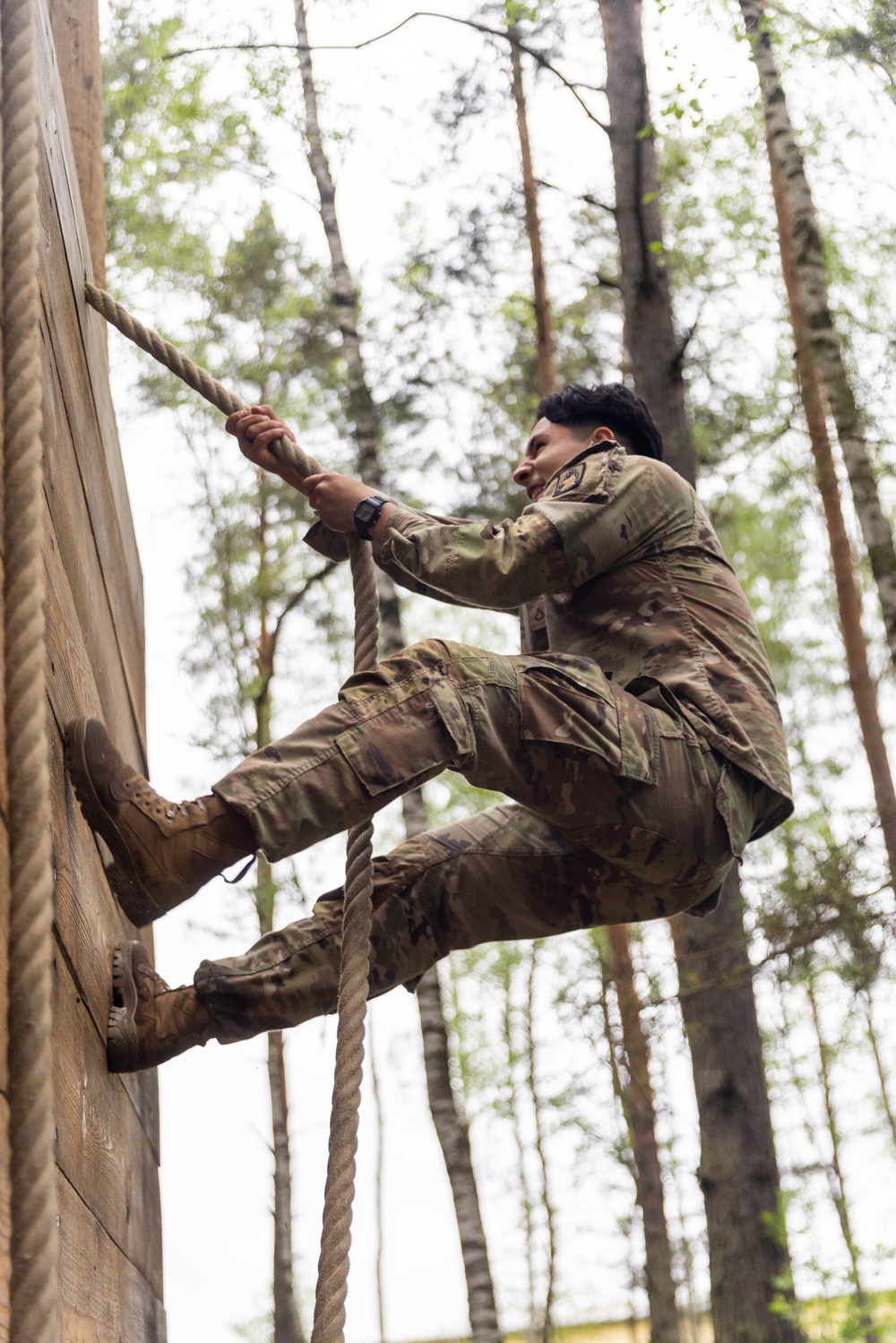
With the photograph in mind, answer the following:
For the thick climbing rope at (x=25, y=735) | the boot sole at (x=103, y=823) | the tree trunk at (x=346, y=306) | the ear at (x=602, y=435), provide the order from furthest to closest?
the tree trunk at (x=346, y=306) → the ear at (x=602, y=435) → the boot sole at (x=103, y=823) → the thick climbing rope at (x=25, y=735)

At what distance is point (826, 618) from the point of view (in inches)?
666

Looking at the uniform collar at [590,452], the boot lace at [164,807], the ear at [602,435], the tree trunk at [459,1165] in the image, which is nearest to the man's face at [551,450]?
the ear at [602,435]

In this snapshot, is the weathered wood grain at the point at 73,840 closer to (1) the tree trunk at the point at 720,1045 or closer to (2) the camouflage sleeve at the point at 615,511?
(2) the camouflage sleeve at the point at 615,511

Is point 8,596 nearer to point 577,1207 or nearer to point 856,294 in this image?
point 856,294

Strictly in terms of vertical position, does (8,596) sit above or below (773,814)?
below

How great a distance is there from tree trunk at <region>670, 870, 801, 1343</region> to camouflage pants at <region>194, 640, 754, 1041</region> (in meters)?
3.83

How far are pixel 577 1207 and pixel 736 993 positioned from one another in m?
14.4

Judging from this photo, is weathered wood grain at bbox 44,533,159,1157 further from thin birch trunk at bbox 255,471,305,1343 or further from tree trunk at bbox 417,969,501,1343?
thin birch trunk at bbox 255,471,305,1343

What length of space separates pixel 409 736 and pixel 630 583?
0.75m

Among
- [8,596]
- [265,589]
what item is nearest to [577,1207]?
[265,589]

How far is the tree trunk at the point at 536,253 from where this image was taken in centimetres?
1112

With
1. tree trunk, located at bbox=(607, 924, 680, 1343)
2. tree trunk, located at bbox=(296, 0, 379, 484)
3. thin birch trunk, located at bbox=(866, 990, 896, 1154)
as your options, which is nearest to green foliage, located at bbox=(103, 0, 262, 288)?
tree trunk, located at bbox=(296, 0, 379, 484)

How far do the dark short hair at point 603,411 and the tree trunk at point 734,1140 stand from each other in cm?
371

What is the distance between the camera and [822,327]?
5.70m
